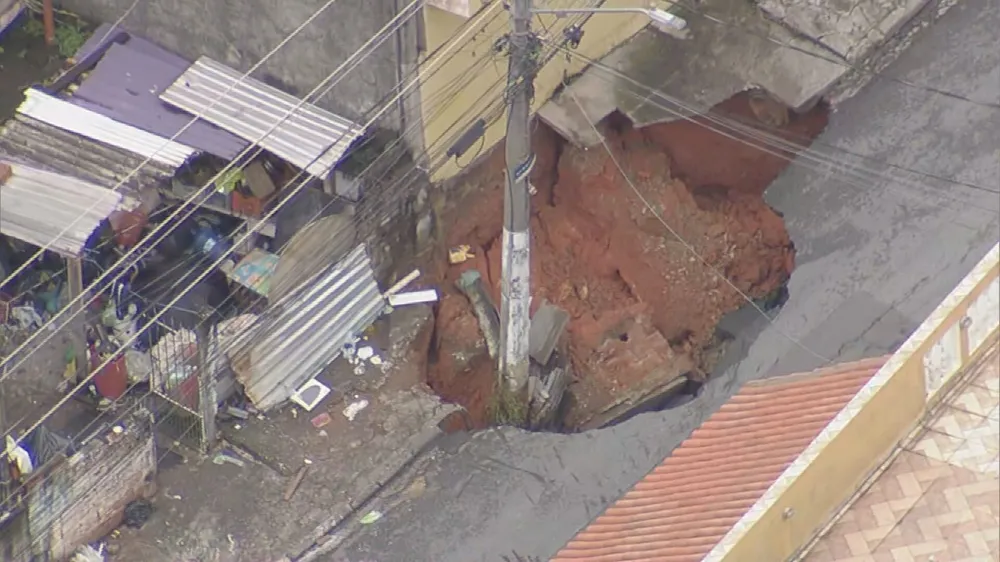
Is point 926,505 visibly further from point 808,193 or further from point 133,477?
point 133,477

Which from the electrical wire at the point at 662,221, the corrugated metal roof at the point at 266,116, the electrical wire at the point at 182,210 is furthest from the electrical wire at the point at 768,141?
the corrugated metal roof at the point at 266,116

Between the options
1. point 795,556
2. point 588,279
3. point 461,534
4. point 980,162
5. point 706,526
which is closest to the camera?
point 795,556

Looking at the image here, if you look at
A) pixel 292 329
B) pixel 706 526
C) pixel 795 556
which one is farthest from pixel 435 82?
pixel 795 556

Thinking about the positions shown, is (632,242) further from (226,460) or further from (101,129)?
(101,129)

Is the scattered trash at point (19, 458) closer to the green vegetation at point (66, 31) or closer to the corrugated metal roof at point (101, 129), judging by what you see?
the corrugated metal roof at point (101, 129)

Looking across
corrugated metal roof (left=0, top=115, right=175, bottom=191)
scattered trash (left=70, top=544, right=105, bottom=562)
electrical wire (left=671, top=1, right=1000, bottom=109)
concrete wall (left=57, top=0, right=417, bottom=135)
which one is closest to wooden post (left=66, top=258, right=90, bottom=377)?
corrugated metal roof (left=0, top=115, right=175, bottom=191)

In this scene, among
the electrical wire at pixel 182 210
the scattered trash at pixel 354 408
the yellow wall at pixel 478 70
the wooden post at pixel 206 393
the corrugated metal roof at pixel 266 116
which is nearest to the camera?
the electrical wire at pixel 182 210
